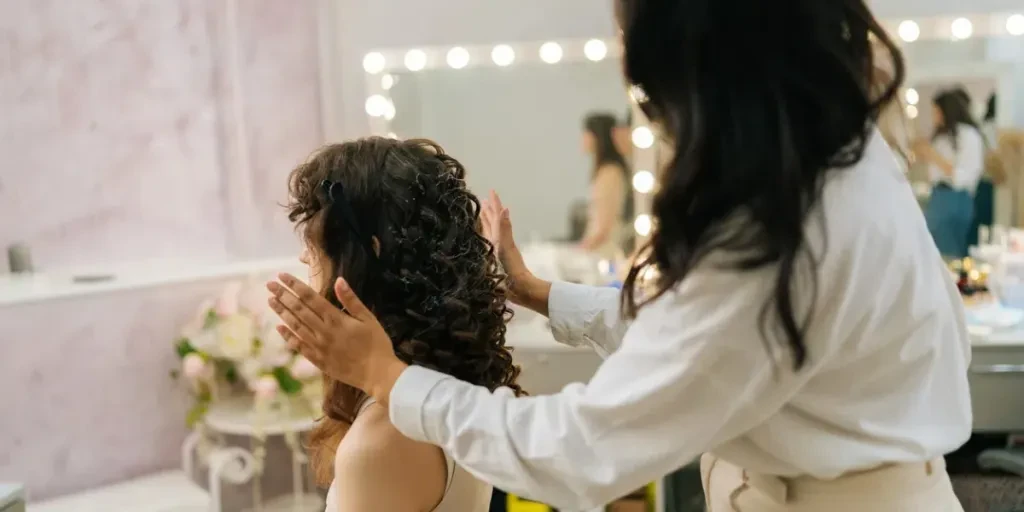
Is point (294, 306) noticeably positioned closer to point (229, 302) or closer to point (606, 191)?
point (229, 302)

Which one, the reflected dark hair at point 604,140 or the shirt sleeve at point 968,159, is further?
the reflected dark hair at point 604,140

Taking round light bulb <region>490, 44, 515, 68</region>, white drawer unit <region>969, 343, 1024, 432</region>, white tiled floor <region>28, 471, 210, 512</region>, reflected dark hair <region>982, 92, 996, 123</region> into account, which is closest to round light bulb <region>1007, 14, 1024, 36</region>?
reflected dark hair <region>982, 92, 996, 123</region>

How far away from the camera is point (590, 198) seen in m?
2.35

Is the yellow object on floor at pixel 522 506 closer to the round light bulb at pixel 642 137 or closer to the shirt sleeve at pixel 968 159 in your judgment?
the round light bulb at pixel 642 137

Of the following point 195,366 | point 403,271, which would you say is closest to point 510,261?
point 403,271

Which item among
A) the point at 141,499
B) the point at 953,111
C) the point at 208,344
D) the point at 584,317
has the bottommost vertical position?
the point at 141,499

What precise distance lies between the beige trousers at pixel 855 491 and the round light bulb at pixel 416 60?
1.72 metres

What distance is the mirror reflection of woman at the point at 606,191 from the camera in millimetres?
2322

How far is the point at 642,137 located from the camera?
90.1 inches

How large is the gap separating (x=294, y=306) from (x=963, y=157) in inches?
73.7

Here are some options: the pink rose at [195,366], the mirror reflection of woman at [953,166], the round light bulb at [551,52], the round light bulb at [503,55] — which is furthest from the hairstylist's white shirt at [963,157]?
the pink rose at [195,366]

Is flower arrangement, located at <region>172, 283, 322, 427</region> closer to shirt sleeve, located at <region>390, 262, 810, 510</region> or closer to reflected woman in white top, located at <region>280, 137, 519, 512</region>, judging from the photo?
reflected woman in white top, located at <region>280, 137, 519, 512</region>

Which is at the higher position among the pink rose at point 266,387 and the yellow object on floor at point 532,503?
the pink rose at point 266,387

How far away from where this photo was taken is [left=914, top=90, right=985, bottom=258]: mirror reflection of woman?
85.0 inches
